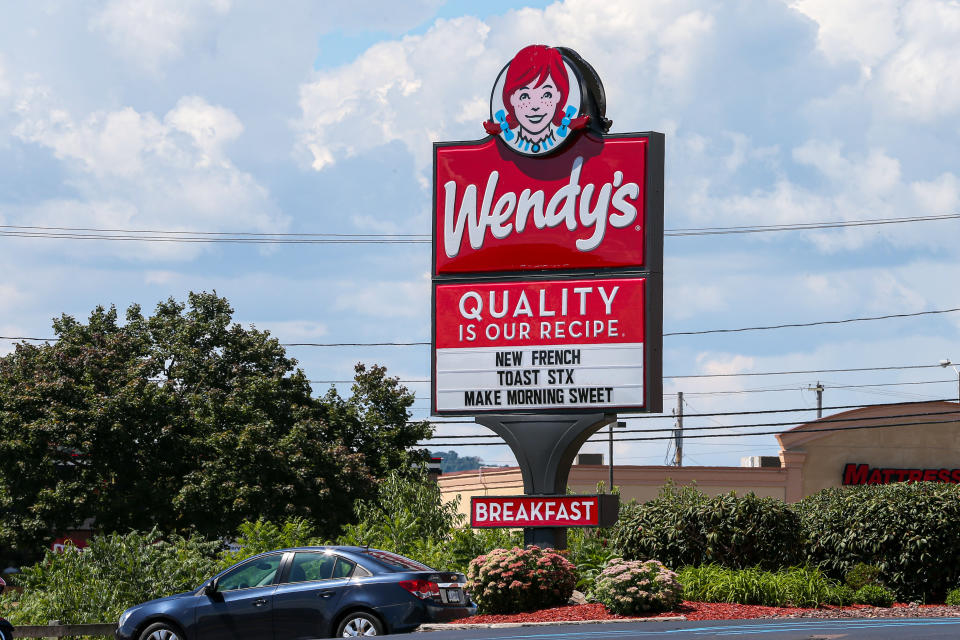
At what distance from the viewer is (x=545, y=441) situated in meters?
22.0

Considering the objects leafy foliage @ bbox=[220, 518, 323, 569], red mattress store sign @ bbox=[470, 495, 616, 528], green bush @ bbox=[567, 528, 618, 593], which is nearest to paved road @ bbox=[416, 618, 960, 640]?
green bush @ bbox=[567, 528, 618, 593]

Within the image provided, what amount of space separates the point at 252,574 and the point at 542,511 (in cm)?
595

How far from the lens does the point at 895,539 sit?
20406mm

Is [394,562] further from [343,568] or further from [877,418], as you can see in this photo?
[877,418]

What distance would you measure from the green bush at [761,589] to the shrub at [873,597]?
0.30 metres

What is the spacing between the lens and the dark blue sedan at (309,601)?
16312 millimetres

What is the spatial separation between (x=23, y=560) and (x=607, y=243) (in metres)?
51.6

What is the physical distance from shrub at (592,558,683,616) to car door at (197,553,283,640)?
4.77 meters

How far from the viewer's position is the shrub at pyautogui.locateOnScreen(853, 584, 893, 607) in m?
19.0

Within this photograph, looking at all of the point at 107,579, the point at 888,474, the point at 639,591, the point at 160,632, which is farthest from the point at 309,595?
the point at 888,474

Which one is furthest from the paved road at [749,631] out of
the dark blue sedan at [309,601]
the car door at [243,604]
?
the car door at [243,604]

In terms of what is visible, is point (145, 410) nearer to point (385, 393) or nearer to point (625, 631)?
point (385, 393)

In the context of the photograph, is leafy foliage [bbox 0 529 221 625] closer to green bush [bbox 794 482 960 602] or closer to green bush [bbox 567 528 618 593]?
green bush [bbox 567 528 618 593]

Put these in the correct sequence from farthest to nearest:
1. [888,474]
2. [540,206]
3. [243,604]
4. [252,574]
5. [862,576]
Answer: [888,474], [540,206], [862,576], [252,574], [243,604]
